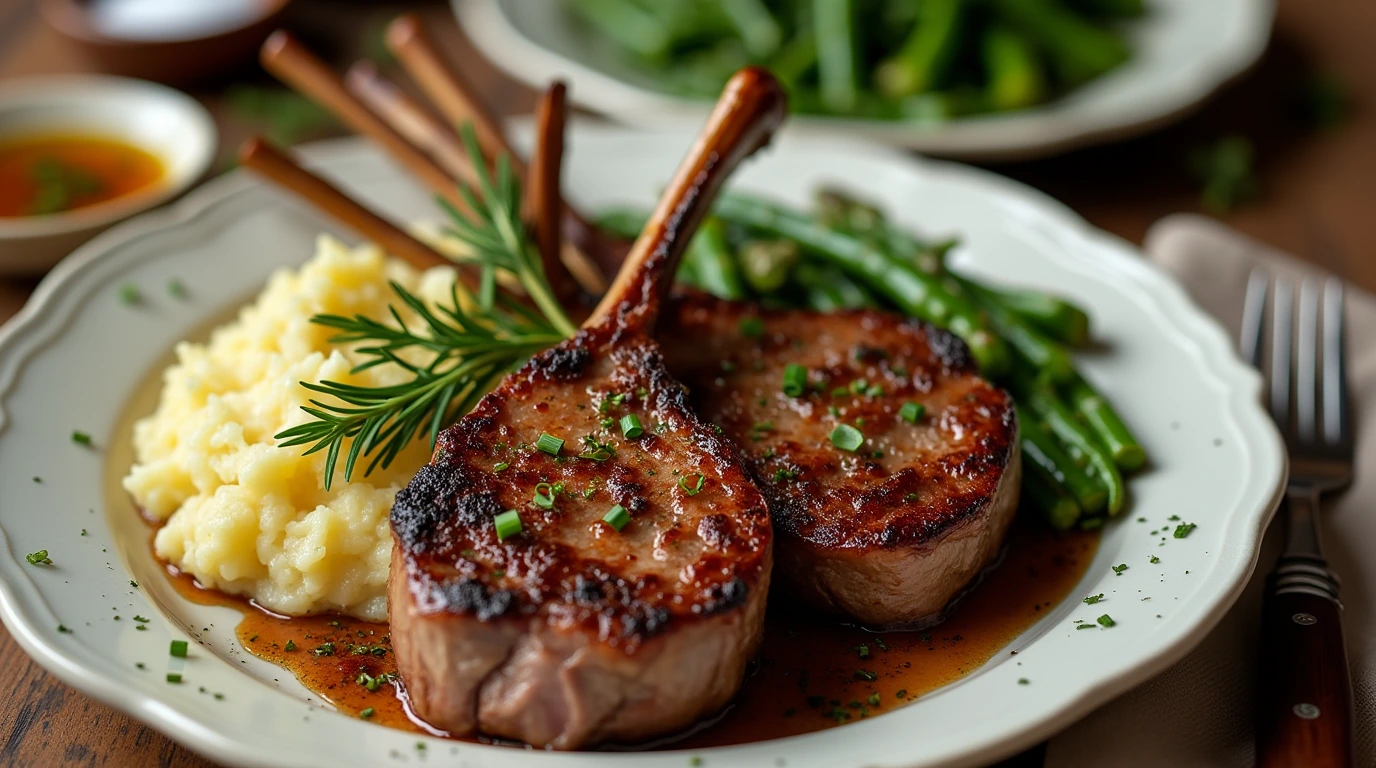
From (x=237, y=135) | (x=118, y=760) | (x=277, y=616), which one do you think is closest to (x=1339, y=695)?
(x=277, y=616)

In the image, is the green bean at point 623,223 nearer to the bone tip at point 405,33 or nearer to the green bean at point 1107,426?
the bone tip at point 405,33

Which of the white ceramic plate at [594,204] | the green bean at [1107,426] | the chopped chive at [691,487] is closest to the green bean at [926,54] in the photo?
the white ceramic plate at [594,204]

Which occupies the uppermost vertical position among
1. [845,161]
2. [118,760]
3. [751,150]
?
[751,150]

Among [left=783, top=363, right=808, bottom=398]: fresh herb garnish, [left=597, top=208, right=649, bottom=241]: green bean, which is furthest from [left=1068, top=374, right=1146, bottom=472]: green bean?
[left=597, top=208, right=649, bottom=241]: green bean

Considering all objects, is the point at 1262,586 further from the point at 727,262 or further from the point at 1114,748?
the point at 727,262

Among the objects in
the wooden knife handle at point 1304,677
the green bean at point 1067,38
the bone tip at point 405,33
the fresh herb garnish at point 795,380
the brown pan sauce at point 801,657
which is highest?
the bone tip at point 405,33

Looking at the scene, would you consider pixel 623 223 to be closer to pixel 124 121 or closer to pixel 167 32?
pixel 124 121

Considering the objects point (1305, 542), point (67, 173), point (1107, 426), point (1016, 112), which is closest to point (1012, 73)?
point (1016, 112)
